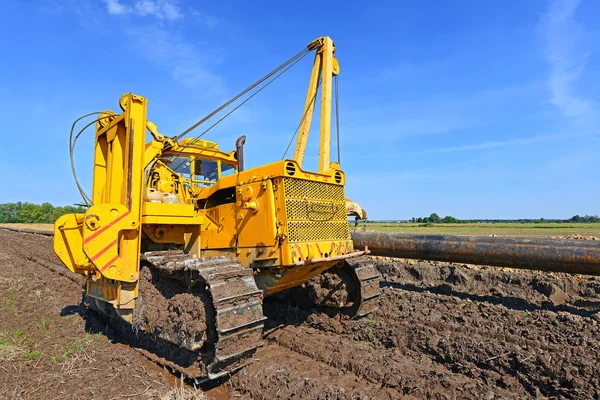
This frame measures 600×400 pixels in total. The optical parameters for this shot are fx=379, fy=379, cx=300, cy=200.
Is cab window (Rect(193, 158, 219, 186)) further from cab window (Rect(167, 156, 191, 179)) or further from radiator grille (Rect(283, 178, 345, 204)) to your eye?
radiator grille (Rect(283, 178, 345, 204))

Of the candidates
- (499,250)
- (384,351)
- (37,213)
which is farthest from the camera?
(37,213)

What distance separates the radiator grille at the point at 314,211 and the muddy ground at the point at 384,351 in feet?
5.35

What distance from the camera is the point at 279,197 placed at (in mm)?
4738

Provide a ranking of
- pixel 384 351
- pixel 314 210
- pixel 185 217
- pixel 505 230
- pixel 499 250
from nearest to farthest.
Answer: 1. pixel 314 210
2. pixel 384 351
3. pixel 185 217
4. pixel 499 250
5. pixel 505 230

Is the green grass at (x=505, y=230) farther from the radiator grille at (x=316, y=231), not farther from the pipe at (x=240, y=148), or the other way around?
the radiator grille at (x=316, y=231)

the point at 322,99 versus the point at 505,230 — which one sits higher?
the point at 322,99

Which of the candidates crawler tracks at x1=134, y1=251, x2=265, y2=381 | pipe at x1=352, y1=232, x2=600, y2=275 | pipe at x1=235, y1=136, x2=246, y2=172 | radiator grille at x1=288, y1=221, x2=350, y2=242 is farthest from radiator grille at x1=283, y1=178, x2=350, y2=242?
pipe at x1=352, y1=232, x2=600, y2=275

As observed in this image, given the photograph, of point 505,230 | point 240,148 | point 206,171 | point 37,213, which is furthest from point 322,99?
point 37,213

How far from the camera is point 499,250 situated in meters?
6.26

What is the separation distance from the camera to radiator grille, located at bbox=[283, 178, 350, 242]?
15.6 ft

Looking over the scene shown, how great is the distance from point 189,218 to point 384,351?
3416mm

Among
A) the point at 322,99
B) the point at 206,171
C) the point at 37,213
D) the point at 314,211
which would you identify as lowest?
the point at 314,211

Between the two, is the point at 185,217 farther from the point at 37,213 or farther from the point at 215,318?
the point at 37,213

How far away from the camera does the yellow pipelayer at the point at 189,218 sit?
482 centimetres
